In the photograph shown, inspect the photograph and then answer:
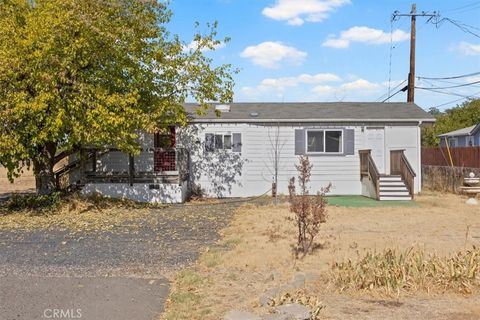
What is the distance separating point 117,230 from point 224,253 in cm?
336

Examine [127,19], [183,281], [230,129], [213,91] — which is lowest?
[183,281]

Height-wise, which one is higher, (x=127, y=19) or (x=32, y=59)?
(x=127, y=19)

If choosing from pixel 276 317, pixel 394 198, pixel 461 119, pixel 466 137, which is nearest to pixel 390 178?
pixel 394 198

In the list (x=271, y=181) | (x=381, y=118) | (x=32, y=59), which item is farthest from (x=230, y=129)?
(x=32, y=59)

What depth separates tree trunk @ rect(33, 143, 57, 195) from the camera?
1309cm

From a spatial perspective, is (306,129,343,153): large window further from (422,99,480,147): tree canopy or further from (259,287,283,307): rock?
(422,99,480,147): tree canopy

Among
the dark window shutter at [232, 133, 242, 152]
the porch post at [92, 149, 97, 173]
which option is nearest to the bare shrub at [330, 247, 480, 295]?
the dark window shutter at [232, 133, 242, 152]

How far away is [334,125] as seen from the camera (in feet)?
54.9

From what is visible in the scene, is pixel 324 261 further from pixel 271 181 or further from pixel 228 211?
pixel 271 181

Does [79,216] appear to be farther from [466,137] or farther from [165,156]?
[466,137]

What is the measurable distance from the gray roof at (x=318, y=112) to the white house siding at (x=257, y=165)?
0.31 m

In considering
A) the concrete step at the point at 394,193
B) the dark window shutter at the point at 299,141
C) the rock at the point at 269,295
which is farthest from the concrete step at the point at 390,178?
the rock at the point at 269,295

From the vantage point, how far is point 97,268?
21.4 feet

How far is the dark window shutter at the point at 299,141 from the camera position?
16.8m
